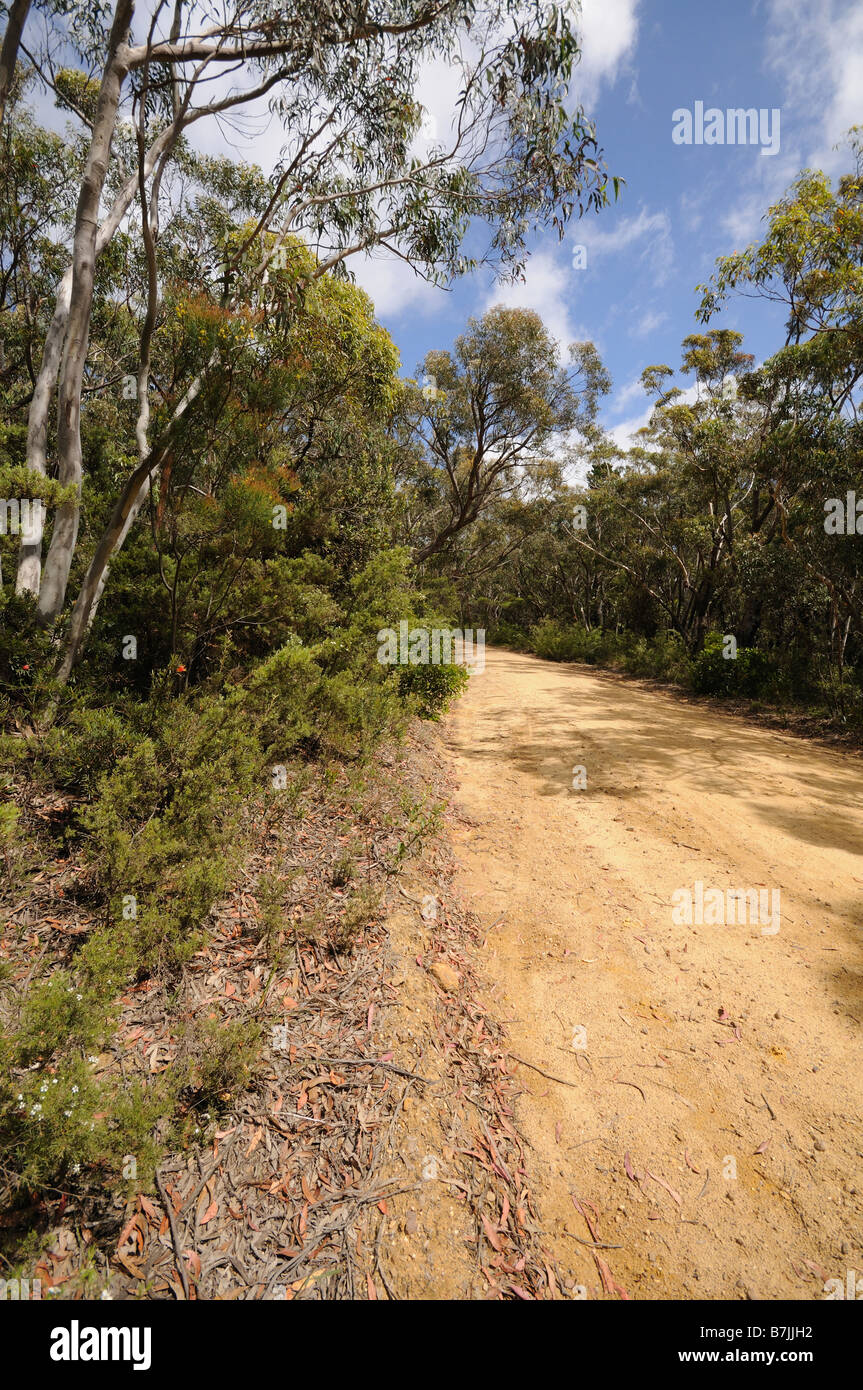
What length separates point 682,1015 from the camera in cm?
322

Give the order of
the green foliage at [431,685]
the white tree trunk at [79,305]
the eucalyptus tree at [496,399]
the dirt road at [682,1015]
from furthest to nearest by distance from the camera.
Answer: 1. the eucalyptus tree at [496,399]
2. the green foliage at [431,685]
3. the white tree trunk at [79,305]
4. the dirt road at [682,1015]

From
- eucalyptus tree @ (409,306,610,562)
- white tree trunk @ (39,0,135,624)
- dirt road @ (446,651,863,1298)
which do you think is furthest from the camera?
eucalyptus tree @ (409,306,610,562)

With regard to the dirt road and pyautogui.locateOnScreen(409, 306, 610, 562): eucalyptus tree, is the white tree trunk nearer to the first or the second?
the dirt road

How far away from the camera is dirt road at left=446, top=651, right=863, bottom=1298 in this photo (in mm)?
2168

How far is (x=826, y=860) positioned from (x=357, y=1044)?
14.3 ft

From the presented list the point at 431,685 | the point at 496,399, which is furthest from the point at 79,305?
the point at 496,399

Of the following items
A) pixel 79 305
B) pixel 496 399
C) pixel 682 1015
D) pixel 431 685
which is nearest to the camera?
pixel 682 1015

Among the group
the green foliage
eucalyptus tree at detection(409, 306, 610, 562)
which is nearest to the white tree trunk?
the green foliage

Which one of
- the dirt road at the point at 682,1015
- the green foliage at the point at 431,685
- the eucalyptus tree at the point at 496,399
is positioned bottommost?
the dirt road at the point at 682,1015

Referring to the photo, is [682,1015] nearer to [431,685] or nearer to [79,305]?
[79,305]

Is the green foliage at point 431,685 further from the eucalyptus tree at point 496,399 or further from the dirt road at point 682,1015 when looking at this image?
the eucalyptus tree at point 496,399

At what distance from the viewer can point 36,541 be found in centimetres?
456

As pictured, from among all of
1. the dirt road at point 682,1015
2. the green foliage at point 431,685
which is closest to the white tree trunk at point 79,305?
the dirt road at point 682,1015

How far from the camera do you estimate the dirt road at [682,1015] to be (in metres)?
2.17
